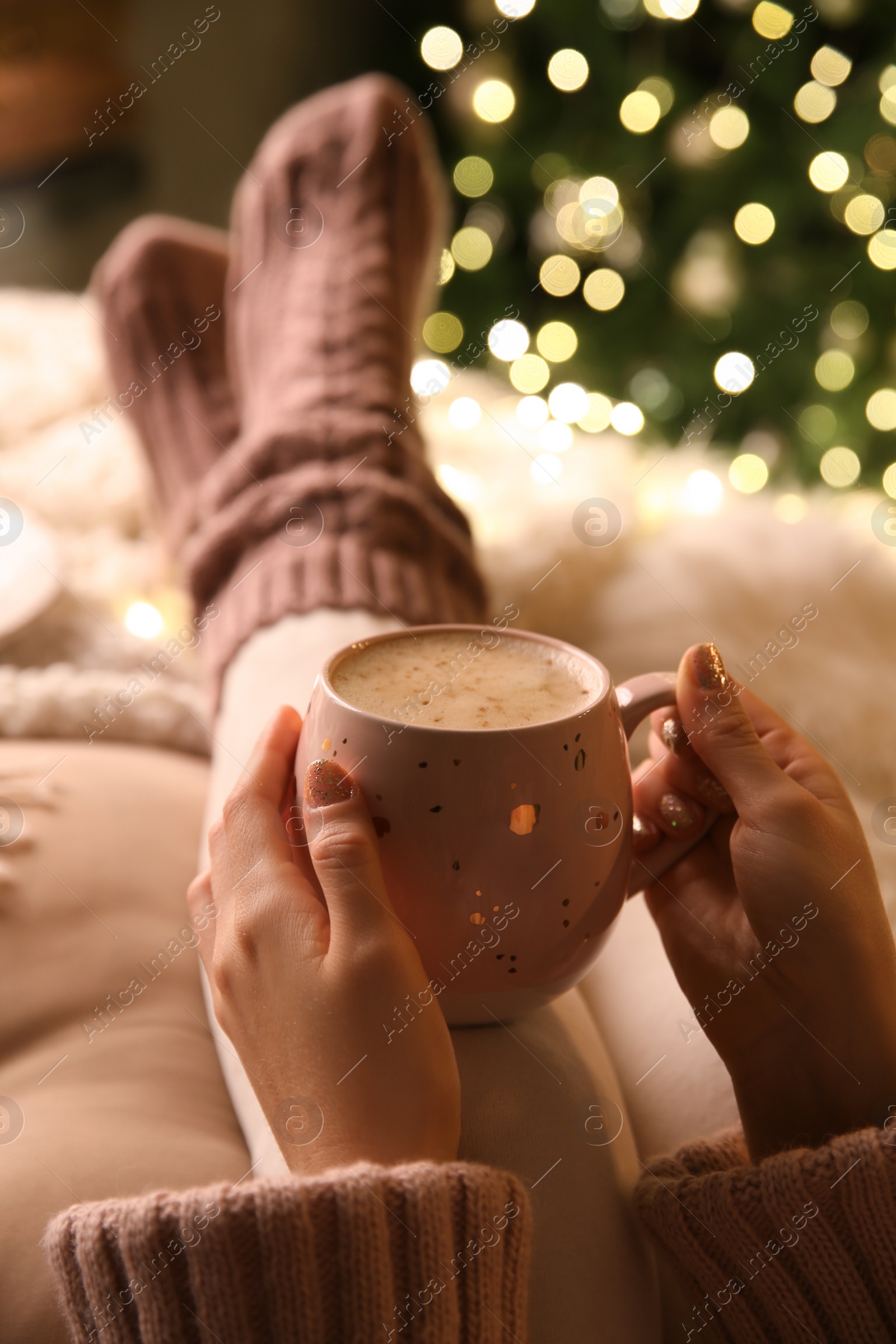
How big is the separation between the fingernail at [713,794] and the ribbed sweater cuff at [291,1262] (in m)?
0.24

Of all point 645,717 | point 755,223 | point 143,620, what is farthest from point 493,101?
point 645,717

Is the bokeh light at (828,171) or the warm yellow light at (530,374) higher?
the bokeh light at (828,171)

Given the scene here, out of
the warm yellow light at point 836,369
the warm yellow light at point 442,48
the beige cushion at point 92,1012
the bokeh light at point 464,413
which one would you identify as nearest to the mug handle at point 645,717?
the beige cushion at point 92,1012

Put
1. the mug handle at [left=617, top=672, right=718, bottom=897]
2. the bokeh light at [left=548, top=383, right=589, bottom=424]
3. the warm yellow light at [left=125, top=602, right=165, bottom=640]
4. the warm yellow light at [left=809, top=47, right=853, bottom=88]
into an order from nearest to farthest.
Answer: the mug handle at [left=617, top=672, right=718, bottom=897] < the warm yellow light at [left=125, top=602, right=165, bottom=640] < the warm yellow light at [left=809, top=47, right=853, bottom=88] < the bokeh light at [left=548, top=383, right=589, bottom=424]

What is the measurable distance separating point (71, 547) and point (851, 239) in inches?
55.0

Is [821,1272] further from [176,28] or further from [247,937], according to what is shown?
[176,28]

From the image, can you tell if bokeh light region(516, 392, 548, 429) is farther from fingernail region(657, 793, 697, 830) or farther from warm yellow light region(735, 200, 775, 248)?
fingernail region(657, 793, 697, 830)

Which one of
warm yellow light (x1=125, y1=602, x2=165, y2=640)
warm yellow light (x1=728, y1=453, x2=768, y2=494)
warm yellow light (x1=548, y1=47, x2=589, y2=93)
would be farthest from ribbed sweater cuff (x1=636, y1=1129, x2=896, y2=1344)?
warm yellow light (x1=548, y1=47, x2=589, y2=93)

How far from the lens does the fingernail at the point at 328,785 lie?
17.5 inches

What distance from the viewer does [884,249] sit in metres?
1.64

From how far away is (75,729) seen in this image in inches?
30.5

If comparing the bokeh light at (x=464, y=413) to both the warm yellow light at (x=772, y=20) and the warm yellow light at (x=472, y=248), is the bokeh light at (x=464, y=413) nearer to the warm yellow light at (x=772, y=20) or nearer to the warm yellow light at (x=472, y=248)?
the warm yellow light at (x=472, y=248)

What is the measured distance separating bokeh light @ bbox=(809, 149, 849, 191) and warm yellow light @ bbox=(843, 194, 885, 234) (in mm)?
38

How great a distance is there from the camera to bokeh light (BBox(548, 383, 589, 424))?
1.67 meters
